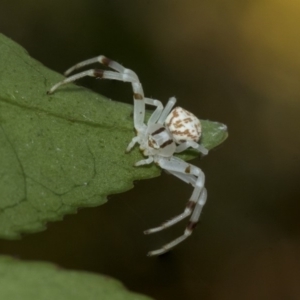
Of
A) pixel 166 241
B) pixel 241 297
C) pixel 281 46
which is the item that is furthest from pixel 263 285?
pixel 281 46

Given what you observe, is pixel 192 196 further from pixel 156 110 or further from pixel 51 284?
pixel 51 284

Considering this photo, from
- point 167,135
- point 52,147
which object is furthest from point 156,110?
point 52,147

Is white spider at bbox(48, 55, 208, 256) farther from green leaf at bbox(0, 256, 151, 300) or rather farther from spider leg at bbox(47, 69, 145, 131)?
green leaf at bbox(0, 256, 151, 300)

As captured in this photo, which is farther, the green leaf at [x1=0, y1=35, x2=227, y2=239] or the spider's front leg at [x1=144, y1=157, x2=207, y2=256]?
the spider's front leg at [x1=144, y1=157, x2=207, y2=256]

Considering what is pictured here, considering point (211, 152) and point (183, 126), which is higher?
point (183, 126)

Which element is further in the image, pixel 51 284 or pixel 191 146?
pixel 191 146

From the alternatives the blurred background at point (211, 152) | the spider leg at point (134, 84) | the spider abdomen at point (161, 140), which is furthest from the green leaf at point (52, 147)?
the blurred background at point (211, 152)

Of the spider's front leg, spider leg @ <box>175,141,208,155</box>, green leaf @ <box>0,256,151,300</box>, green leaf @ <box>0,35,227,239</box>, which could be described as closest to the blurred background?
the spider's front leg
